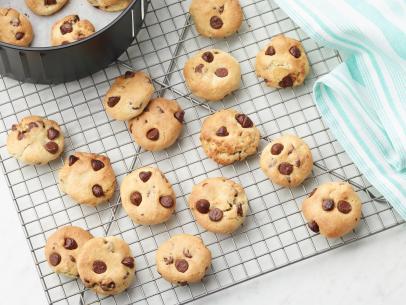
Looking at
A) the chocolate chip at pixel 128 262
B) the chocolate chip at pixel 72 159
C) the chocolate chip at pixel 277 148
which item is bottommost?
the chocolate chip at pixel 128 262

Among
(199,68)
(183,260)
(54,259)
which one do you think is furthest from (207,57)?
(54,259)

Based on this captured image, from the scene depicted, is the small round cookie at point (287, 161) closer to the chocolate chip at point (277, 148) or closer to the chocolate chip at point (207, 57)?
the chocolate chip at point (277, 148)

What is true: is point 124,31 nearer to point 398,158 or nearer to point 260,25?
point 260,25

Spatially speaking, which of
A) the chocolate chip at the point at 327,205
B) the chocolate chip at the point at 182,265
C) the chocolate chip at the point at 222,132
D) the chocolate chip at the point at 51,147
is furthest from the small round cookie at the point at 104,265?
the chocolate chip at the point at 327,205

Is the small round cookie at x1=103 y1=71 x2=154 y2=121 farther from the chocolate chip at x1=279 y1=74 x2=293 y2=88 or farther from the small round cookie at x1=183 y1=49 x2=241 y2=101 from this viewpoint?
the chocolate chip at x1=279 y1=74 x2=293 y2=88

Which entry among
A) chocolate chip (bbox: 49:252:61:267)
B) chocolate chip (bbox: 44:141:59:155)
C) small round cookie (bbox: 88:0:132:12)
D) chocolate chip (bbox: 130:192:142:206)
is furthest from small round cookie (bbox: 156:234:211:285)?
small round cookie (bbox: 88:0:132:12)

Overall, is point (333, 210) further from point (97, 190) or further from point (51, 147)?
point (51, 147)

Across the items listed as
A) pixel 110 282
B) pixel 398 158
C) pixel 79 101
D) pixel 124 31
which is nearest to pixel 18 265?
pixel 110 282
